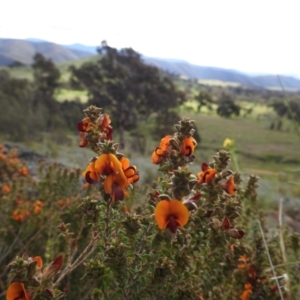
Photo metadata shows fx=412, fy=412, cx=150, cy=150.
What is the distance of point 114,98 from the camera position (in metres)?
21.6

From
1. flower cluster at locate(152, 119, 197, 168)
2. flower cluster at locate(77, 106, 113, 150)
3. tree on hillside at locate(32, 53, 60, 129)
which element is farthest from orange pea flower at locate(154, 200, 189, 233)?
tree on hillside at locate(32, 53, 60, 129)

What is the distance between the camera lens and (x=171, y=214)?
3.10ft

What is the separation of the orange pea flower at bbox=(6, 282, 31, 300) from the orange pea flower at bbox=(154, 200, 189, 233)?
32 cm

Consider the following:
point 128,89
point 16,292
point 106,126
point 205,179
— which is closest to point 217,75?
point 128,89

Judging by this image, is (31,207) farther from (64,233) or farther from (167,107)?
(167,107)

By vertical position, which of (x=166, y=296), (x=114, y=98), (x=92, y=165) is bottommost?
(x=114, y=98)

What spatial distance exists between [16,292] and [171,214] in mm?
370

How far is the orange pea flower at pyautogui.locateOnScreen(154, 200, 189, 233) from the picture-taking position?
94cm

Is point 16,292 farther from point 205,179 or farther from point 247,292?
point 247,292

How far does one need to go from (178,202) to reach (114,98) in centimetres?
2093

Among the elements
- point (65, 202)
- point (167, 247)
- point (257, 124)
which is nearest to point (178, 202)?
point (167, 247)

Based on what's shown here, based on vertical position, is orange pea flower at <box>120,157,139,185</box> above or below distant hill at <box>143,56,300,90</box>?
above

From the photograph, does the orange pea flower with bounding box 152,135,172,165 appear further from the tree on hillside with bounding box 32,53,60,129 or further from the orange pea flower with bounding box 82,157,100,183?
the tree on hillside with bounding box 32,53,60,129

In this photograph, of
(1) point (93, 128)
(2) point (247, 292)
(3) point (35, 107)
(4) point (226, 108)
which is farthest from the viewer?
(4) point (226, 108)
